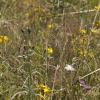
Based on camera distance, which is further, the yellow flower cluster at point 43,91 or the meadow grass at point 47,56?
the meadow grass at point 47,56

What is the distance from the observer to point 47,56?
85.4 inches

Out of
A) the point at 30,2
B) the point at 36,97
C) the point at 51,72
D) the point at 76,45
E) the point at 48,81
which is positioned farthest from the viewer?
the point at 30,2

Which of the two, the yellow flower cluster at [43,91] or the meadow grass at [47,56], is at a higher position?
the meadow grass at [47,56]

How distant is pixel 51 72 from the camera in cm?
231

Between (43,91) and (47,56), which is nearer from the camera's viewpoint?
(43,91)

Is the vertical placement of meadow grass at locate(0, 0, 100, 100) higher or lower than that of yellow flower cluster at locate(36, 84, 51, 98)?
higher

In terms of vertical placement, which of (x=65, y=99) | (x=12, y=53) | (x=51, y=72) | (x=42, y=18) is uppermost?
(x=42, y=18)

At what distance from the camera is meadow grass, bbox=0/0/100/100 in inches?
73.0

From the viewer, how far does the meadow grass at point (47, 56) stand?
6.09 ft

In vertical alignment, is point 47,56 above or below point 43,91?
above

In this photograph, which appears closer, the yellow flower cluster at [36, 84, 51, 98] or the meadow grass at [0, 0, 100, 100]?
the yellow flower cluster at [36, 84, 51, 98]

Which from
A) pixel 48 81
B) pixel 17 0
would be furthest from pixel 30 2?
pixel 48 81

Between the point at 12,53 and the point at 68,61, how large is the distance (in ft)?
1.41

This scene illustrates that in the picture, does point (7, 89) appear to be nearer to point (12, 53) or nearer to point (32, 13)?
point (12, 53)
